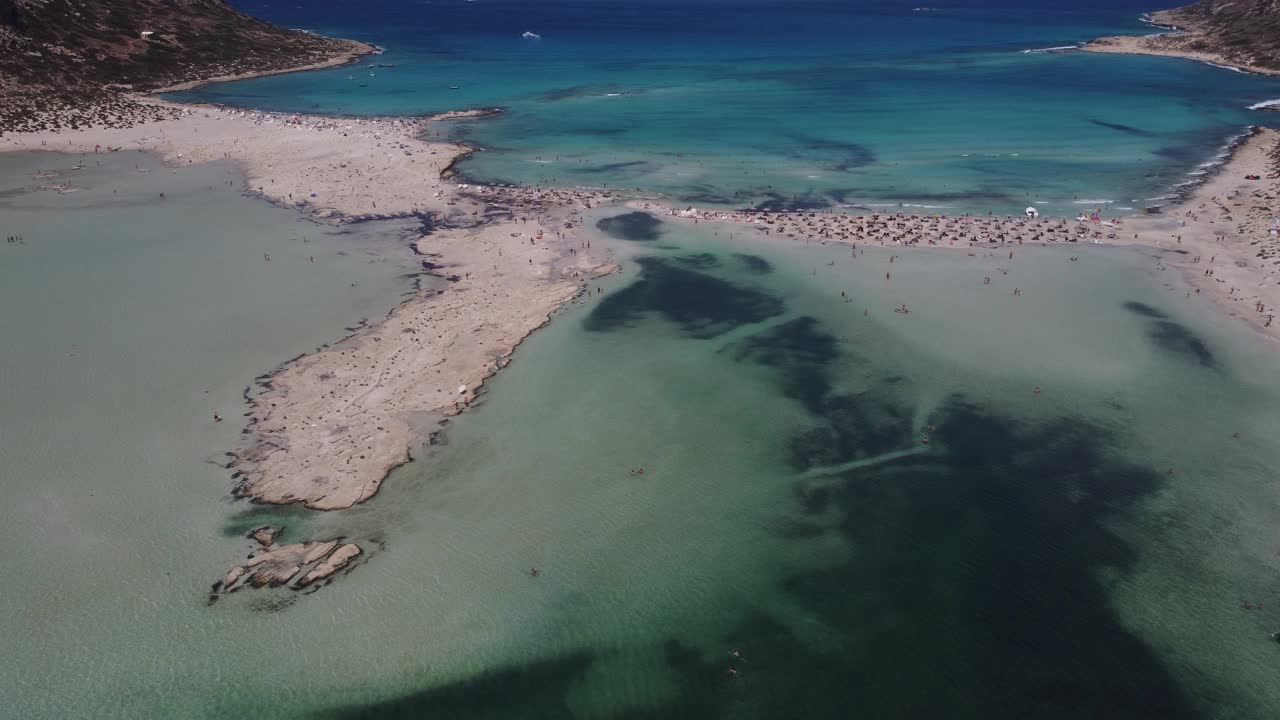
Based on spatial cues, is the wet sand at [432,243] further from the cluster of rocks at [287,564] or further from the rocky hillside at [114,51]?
the rocky hillside at [114,51]

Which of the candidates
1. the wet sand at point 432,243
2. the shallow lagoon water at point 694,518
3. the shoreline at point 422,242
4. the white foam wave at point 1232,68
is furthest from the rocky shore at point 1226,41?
the shallow lagoon water at point 694,518

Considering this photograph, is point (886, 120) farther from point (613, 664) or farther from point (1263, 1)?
point (1263, 1)

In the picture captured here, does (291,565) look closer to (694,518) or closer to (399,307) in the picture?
(694,518)

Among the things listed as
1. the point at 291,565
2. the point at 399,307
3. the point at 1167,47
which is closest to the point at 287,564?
the point at 291,565

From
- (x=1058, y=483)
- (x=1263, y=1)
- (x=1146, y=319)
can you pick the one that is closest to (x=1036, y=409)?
(x=1058, y=483)

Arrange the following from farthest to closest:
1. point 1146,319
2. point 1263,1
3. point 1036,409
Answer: point 1263,1, point 1146,319, point 1036,409
